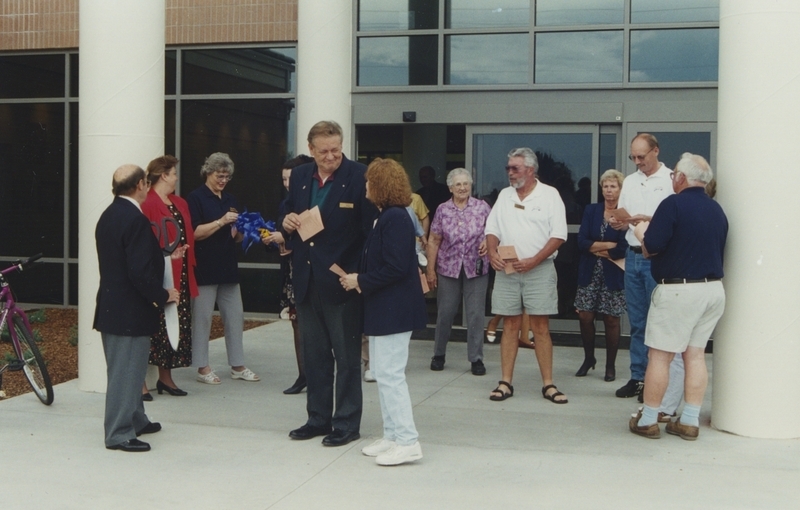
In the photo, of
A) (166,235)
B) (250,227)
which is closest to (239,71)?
(250,227)

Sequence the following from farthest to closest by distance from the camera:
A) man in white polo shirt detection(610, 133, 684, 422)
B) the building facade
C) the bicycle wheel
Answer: the building facade → man in white polo shirt detection(610, 133, 684, 422) → the bicycle wheel

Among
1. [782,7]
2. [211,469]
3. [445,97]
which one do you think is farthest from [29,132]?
[782,7]

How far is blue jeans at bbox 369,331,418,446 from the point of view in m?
5.59

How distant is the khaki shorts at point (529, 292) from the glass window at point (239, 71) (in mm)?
5625

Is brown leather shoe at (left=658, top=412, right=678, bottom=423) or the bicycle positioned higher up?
the bicycle

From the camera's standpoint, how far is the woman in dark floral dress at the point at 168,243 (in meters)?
7.04

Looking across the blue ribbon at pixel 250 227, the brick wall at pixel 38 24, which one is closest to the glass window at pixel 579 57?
the blue ribbon at pixel 250 227

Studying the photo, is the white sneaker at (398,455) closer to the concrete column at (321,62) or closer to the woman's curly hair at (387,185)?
the woman's curly hair at (387,185)

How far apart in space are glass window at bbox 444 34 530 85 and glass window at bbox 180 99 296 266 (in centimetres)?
214

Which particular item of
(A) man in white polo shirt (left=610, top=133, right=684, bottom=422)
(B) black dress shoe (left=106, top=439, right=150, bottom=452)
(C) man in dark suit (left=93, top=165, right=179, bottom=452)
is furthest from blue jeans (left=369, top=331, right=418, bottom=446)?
(A) man in white polo shirt (left=610, top=133, right=684, bottom=422)

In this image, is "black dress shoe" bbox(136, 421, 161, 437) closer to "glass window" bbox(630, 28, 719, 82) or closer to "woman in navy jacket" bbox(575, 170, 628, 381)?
"woman in navy jacket" bbox(575, 170, 628, 381)

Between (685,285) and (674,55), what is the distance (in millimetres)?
5259

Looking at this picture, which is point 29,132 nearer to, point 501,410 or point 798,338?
point 501,410

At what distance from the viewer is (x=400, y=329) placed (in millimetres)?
5586
